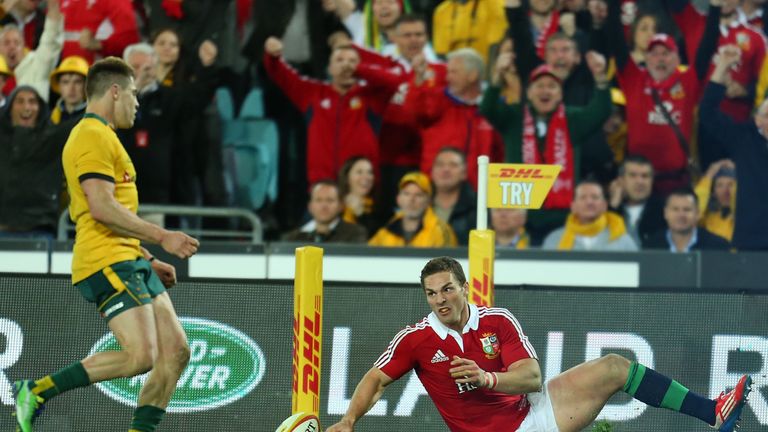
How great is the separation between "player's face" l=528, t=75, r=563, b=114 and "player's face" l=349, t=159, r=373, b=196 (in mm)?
1584

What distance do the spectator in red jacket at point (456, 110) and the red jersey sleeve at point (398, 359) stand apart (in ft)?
15.3

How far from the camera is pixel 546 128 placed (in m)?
11.2

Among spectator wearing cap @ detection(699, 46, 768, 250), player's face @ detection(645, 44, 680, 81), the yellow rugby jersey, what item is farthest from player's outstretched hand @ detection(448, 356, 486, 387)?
player's face @ detection(645, 44, 680, 81)

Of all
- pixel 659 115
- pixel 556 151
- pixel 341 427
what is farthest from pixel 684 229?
pixel 341 427

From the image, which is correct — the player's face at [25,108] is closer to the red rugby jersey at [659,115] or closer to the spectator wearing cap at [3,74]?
the spectator wearing cap at [3,74]

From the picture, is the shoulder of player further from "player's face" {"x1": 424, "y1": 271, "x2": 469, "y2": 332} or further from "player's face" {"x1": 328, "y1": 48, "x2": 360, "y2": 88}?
"player's face" {"x1": 328, "y1": 48, "x2": 360, "y2": 88}

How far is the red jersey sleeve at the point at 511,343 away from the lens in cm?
656

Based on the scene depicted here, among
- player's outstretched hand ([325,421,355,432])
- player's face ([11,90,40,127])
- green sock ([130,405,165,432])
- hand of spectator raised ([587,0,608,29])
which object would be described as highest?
hand of spectator raised ([587,0,608,29])

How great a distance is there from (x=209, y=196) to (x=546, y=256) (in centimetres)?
332

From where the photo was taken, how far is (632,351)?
800cm

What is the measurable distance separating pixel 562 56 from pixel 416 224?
209 cm

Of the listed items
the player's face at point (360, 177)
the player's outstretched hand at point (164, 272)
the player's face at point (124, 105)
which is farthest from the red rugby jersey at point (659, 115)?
the player's face at point (124, 105)

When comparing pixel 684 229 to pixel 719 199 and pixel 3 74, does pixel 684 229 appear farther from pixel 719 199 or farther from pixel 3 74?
pixel 3 74

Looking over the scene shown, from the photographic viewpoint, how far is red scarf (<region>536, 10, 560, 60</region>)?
38.4 ft
